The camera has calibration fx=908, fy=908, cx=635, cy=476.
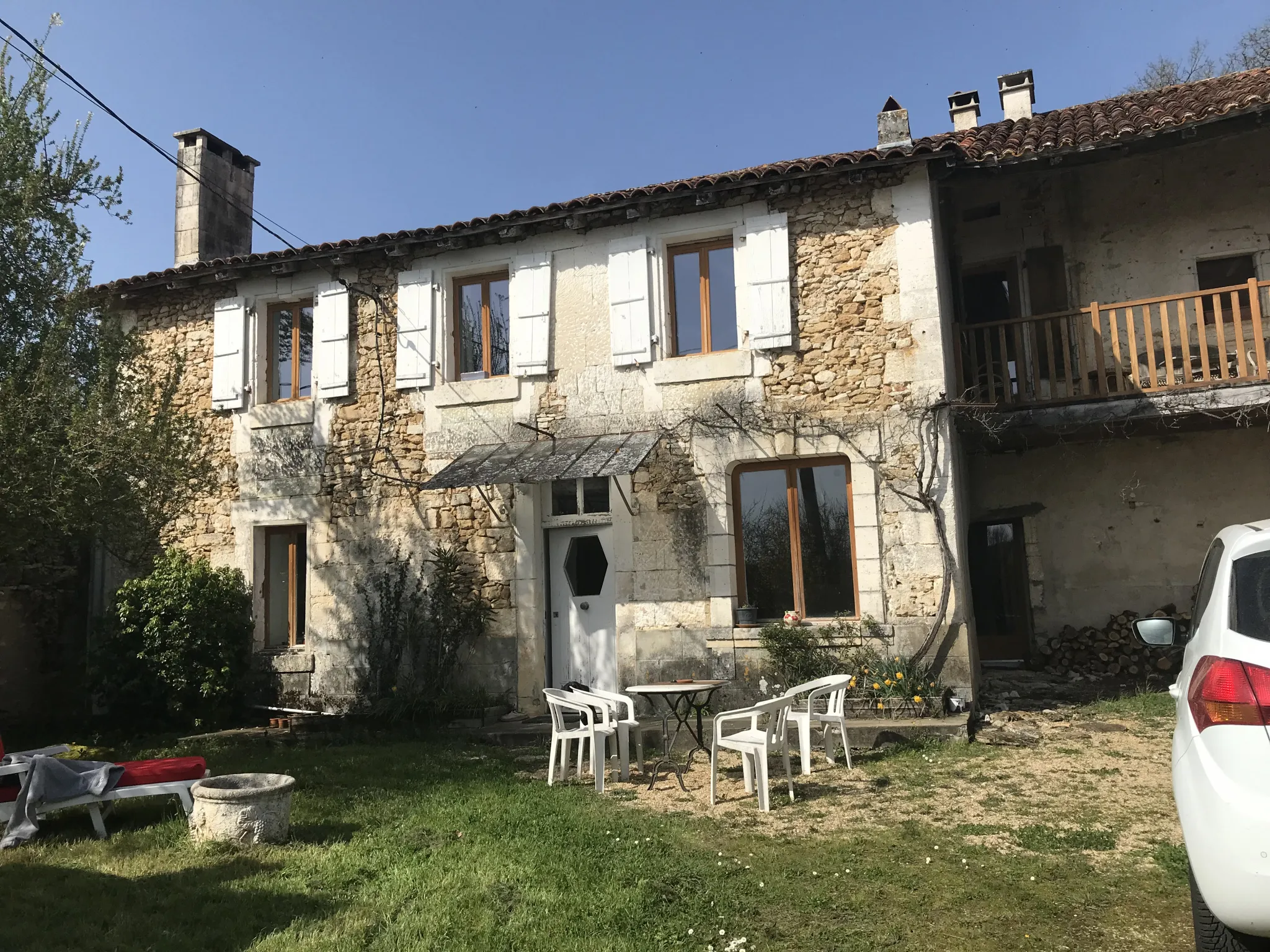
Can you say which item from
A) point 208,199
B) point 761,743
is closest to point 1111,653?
point 761,743

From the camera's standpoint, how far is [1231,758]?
2.39 meters

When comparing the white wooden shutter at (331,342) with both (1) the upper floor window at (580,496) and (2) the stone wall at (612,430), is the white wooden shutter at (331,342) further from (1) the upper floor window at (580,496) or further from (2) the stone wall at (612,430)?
(1) the upper floor window at (580,496)

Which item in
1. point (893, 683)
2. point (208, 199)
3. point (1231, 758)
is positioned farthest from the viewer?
point (208, 199)

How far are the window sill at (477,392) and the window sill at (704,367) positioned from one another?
1.56 metres

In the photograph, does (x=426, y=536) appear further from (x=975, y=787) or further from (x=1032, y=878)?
(x=1032, y=878)

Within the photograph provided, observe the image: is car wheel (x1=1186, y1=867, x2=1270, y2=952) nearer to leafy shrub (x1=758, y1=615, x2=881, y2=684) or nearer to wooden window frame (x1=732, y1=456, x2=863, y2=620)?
leafy shrub (x1=758, y1=615, x2=881, y2=684)

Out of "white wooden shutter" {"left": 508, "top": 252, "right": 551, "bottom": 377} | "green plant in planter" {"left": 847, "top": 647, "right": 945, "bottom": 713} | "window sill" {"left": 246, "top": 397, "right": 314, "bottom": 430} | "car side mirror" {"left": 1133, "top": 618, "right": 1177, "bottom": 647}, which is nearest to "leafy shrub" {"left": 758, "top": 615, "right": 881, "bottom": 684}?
"green plant in planter" {"left": 847, "top": 647, "right": 945, "bottom": 713}

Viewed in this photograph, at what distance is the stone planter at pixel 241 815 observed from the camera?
4.75 m

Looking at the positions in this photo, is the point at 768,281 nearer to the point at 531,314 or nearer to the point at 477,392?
the point at 531,314

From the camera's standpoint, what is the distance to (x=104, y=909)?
3959mm

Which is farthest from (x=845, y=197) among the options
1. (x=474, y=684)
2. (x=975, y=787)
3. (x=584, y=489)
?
(x=474, y=684)

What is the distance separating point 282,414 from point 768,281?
569 centimetres

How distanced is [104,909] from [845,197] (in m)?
7.73

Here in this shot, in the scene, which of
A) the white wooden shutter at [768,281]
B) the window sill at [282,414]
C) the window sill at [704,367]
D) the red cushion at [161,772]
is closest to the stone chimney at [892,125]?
the white wooden shutter at [768,281]
